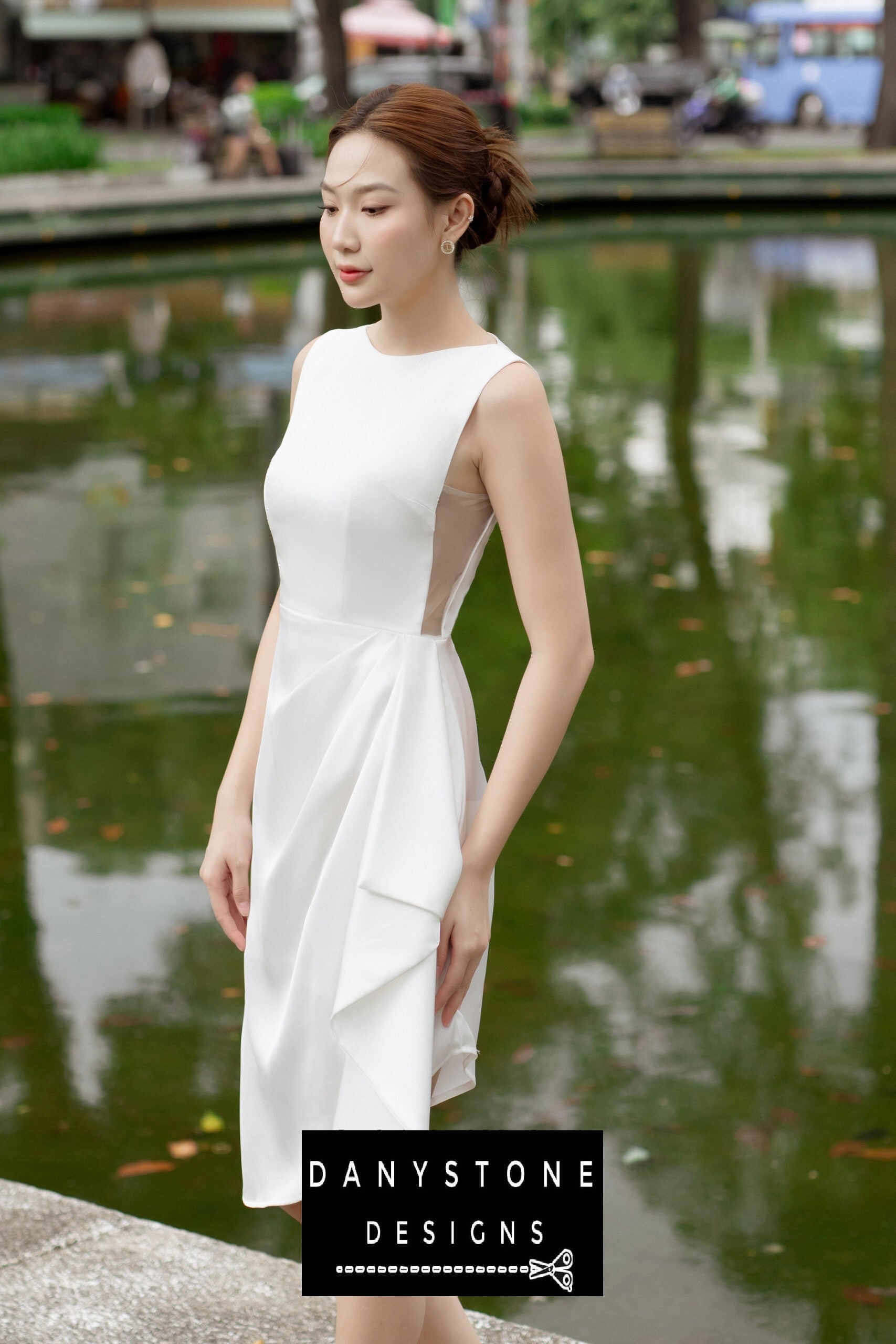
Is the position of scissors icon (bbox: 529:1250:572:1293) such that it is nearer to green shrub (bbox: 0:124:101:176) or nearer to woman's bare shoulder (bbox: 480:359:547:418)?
woman's bare shoulder (bbox: 480:359:547:418)

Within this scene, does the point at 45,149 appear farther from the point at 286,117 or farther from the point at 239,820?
the point at 239,820

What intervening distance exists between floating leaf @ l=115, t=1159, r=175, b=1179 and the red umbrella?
147ft

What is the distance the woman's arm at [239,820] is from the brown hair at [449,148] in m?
0.34

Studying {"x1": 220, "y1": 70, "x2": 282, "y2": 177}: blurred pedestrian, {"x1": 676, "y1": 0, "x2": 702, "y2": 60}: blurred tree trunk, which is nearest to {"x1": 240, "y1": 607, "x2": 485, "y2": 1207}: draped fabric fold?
{"x1": 220, "y1": 70, "x2": 282, "y2": 177}: blurred pedestrian

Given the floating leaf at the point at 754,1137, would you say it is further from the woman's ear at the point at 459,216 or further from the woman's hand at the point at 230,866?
the woman's ear at the point at 459,216

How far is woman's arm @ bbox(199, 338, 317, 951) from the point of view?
224cm

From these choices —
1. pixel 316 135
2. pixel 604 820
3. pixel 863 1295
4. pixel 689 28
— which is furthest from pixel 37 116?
pixel 863 1295

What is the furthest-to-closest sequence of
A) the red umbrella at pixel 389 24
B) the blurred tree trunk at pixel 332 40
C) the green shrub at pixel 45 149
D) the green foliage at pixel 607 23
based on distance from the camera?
the green foliage at pixel 607 23
the red umbrella at pixel 389 24
the blurred tree trunk at pixel 332 40
the green shrub at pixel 45 149

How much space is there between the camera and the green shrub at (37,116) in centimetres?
2464

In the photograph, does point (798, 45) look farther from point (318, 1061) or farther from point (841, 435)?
point (318, 1061)

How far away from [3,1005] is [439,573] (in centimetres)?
284

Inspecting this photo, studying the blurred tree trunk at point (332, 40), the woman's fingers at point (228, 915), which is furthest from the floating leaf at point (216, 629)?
the blurred tree trunk at point (332, 40)

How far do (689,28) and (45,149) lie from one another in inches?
910

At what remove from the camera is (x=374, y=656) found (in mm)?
2035
